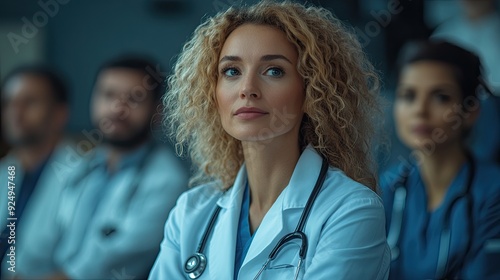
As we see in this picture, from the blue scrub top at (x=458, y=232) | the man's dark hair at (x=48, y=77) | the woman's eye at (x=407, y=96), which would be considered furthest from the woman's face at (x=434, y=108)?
the man's dark hair at (x=48, y=77)

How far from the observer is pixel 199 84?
1706 millimetres

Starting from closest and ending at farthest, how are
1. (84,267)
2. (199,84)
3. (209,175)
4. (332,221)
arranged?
(332,221), (199,84), (209,175), (84,267)

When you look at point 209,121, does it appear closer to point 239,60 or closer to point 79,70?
point 239,60

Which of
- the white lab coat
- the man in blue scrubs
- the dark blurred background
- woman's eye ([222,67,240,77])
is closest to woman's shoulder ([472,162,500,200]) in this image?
the white lab coat

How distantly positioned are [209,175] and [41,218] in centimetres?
136

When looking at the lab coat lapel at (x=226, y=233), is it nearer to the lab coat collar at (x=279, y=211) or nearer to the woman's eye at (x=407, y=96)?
the lab coat collar at (x=279, y=211)

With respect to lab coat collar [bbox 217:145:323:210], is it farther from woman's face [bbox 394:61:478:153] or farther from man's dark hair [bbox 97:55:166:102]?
man's dark hair [bbox 97:55:166:102]

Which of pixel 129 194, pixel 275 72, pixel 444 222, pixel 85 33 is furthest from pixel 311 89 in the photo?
pixel 85 33

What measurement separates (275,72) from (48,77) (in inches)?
80.3

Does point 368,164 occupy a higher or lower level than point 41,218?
higher

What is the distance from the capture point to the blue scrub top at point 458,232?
2.08 m

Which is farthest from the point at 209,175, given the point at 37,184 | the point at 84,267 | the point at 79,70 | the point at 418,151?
the point at 79,70

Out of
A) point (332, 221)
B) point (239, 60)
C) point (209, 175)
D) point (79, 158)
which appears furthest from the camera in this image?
point (79, 158)

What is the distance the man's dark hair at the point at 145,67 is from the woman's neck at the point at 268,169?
1.35 m
